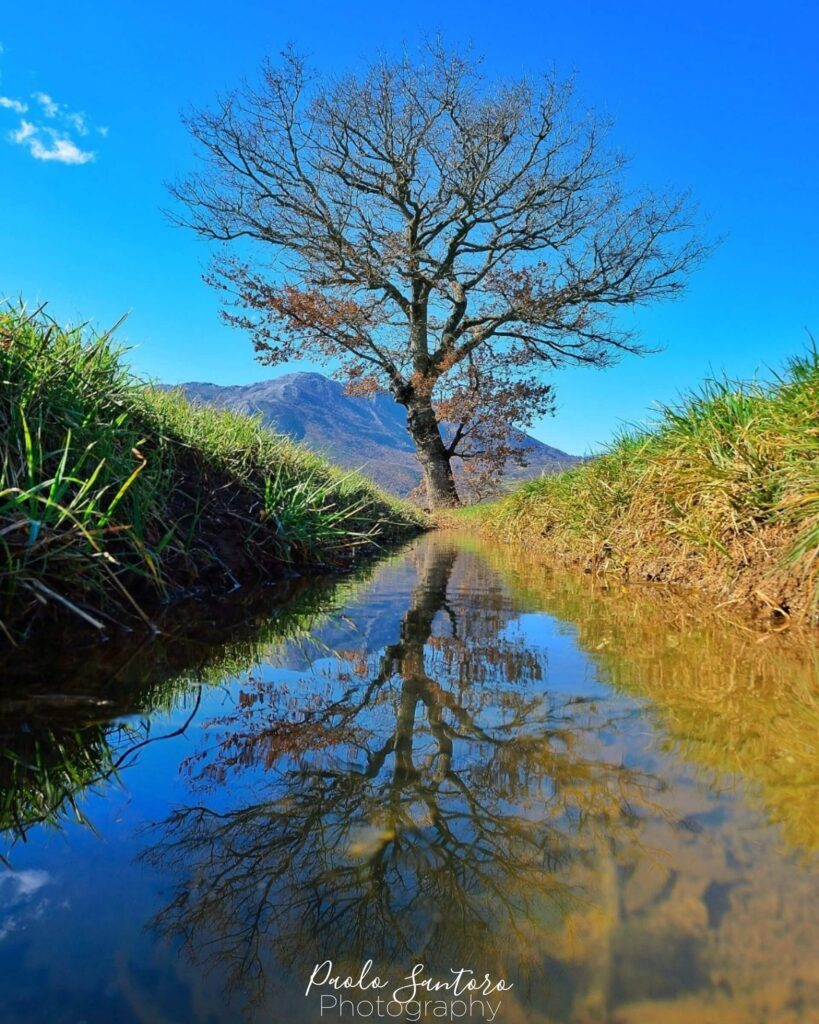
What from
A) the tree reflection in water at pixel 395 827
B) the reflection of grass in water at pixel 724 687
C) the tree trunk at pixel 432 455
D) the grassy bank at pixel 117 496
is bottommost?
the tree reflection in water at pixel 395 827

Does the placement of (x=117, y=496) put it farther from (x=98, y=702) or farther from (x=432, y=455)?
(x=432, y=455)

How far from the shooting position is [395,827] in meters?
0.79

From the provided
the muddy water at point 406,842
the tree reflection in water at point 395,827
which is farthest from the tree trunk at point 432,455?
the tree reflection in water at point 395,827

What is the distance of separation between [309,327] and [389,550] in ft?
30.8

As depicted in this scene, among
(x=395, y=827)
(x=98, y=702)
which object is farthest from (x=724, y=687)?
(x=98, y=702)

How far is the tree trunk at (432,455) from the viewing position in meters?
15.0

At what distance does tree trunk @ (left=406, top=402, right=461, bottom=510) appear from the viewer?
49.2ft

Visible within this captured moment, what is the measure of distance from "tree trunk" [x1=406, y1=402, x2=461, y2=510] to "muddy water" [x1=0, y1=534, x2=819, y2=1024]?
1371 centimetres

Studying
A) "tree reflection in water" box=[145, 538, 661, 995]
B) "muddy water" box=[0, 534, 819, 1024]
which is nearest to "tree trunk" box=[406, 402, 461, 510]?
"muddy water" box=[0, 534, 819, 1024]

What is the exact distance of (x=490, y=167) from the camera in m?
12.6

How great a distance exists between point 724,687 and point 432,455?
1406 centimetres

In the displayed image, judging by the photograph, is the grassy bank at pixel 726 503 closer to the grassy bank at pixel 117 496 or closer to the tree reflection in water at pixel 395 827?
the tree reflection in water at pixel 395 827

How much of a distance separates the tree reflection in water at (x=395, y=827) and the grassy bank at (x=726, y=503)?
65.0 inches

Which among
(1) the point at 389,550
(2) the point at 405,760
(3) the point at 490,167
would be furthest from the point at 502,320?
(2) the point at 405,760
